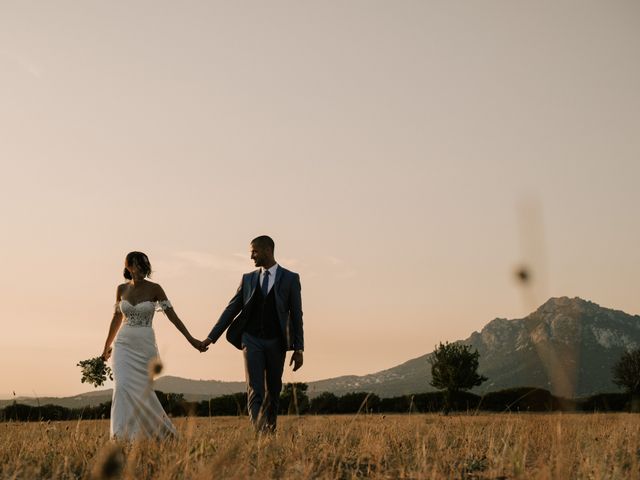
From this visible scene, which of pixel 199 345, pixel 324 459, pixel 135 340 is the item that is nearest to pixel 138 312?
pixel 135 340

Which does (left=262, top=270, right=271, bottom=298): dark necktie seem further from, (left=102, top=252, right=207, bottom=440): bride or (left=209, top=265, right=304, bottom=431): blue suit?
(left=102, top=252, right=207, bottom=440): bride

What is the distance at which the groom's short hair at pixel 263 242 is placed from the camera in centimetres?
953

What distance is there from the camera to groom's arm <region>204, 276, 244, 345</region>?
31.5 feet

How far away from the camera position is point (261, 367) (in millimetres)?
9109

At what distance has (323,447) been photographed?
566 cm

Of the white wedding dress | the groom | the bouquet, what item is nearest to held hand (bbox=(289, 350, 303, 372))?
the groom

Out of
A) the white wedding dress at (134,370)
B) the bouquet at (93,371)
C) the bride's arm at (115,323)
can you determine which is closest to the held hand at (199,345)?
the white wedding dress at (134,370)

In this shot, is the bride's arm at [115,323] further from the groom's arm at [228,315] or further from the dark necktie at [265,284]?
the dark necktie at [265,284]

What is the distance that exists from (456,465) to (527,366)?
115 inches

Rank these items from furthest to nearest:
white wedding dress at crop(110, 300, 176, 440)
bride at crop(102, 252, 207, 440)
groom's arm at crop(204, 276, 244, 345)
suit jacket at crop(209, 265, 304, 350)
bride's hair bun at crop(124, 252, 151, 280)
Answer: bride's hair bun at crop(124, 252, 151, 280) → groom's arm at crop(204, 276, 244, 345) → suit jacket at crop(209, 265, 304, 350) → bride at crop(102, 252, 207, 440) → white wedding dress at crop(110, 300, 176, 440)

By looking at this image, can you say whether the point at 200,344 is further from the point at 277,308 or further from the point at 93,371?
the point at 93,371

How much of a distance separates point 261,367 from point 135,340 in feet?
6.05

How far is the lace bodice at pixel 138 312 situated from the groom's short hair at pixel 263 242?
1692 millimetres

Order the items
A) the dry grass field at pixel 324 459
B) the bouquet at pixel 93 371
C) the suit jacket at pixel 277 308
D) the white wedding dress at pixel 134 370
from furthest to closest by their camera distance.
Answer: the bouquet at pixel 93 371 < the suit jacket at pixel 277 308 < the white wedding dress at pixel 134 370 < the dry grass field at pixel 324 459
